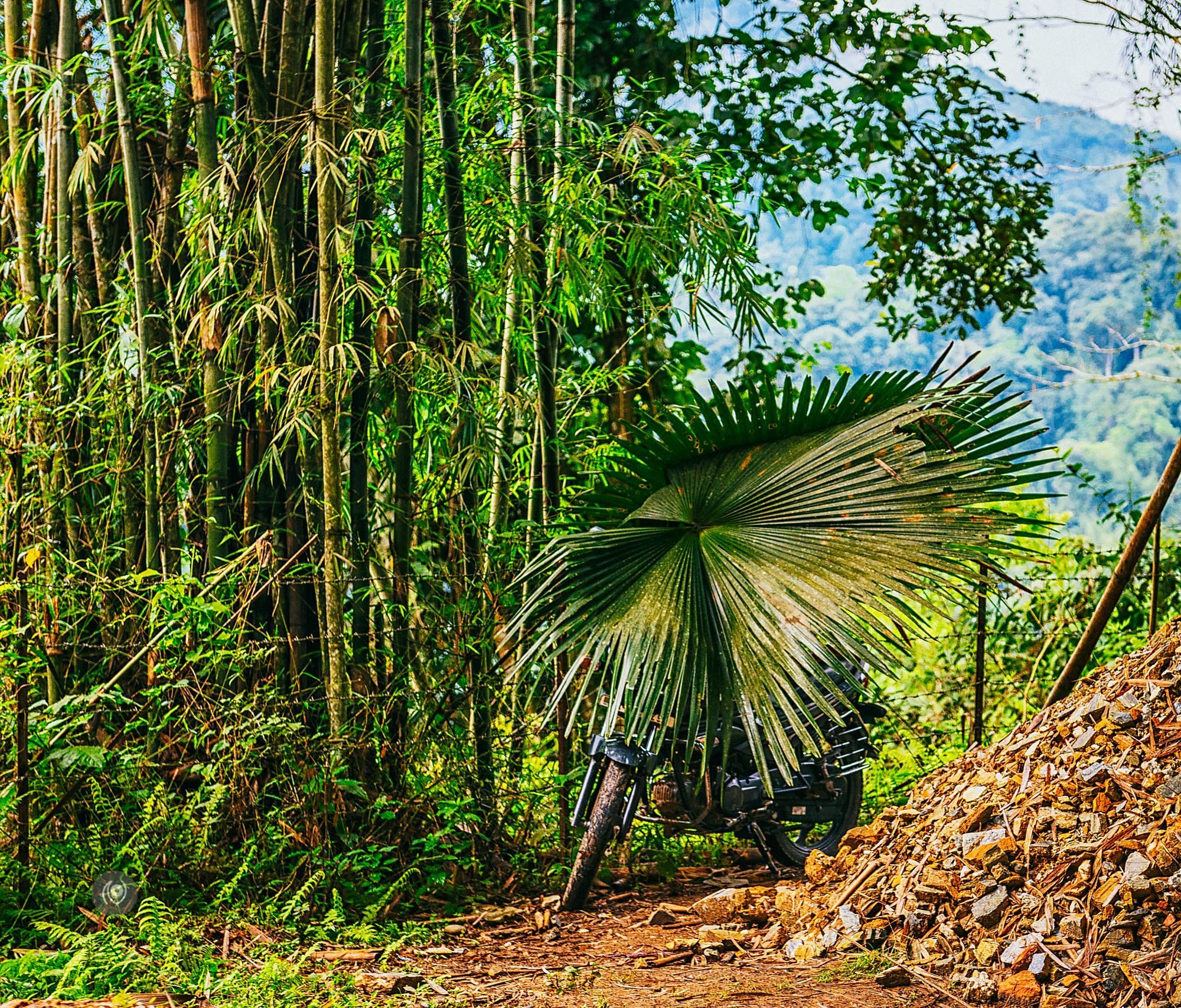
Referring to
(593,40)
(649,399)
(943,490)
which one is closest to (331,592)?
(943,490)

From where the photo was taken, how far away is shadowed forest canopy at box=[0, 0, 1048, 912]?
2971 mm

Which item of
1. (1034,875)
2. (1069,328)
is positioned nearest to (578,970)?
(1034,875)

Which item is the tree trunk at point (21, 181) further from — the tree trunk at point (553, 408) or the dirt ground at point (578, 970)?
the dirt ground at point (578, 970)

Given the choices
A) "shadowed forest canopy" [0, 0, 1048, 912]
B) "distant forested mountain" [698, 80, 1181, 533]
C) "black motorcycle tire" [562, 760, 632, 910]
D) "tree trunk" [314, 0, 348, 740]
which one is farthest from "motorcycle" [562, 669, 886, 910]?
"distant forested mountain" [698, 80, 1181, 533]

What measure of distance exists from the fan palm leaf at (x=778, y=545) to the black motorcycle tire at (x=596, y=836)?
0.92 ft

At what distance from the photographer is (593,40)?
568 centimetres

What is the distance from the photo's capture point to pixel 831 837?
11.9ft

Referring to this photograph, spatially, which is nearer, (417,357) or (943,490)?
(943,490)

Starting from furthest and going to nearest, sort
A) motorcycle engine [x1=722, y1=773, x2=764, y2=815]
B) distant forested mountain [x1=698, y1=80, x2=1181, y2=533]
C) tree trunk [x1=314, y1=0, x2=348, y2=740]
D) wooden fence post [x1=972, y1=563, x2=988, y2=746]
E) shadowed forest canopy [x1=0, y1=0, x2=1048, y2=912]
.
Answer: distant forested mountain [x1=698, y1=80, x2=1181, y2=533] < wooden fence post [x1=972, y1=563, x2=988, y2=746] < motorcycle engine [x1=722, y1=773, x2=764, y2=815] < shadowed forest canopy [x1=0, y1=0, x2=1048, y2=912] < tree trunk [x1=314, y1=0, x2=348, y2=740]

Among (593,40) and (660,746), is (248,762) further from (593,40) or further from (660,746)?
(593,40)

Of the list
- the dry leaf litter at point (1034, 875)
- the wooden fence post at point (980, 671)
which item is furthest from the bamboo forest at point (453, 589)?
the wooden fence post at point (980, 671)

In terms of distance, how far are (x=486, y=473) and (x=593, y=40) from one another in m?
3.31

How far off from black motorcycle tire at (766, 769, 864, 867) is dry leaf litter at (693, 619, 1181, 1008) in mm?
340

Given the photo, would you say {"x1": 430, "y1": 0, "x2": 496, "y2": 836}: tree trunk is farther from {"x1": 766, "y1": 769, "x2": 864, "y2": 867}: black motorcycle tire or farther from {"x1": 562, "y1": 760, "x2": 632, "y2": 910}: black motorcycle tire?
{"x1": 766, "y1": 769, "x2": 864, "y2": 867}: black motorcycle tire
